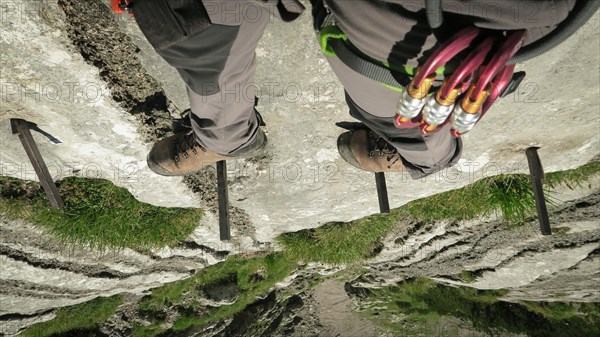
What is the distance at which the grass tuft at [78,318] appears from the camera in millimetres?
4621

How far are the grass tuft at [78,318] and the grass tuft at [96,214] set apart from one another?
134 centimetres

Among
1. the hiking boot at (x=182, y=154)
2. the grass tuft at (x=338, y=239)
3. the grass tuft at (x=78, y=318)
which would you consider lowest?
the grass tuft at (x=78, y=318)

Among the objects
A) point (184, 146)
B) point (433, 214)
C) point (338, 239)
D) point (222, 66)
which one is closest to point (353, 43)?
point (222, 66)

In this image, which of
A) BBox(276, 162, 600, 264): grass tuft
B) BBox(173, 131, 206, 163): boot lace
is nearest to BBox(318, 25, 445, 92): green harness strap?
BBox(173, 131, 206, 163): boot lace

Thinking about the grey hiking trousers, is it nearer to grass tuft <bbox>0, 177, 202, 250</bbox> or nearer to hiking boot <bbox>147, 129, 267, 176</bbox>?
hiking boot <bbox>147, 129, 267, 176</bbox>

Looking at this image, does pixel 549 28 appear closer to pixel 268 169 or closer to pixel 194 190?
pixel 268 169

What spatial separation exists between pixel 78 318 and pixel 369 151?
13.2ft

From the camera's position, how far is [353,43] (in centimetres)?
153

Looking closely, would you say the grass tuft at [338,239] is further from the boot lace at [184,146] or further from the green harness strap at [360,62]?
the green harness strap at [360,62]

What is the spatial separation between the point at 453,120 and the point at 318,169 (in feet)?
7.38

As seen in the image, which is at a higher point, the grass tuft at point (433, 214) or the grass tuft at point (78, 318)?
the grass tuft at point (433, 214)

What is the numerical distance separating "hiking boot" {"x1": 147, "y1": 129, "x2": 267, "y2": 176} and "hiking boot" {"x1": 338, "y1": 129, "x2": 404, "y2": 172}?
2.13ft

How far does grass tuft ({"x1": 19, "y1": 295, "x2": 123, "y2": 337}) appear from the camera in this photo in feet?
15.2

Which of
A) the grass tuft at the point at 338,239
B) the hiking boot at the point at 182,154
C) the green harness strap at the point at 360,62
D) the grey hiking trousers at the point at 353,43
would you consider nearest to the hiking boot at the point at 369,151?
the grey hiking trousers at the point at 353,43
